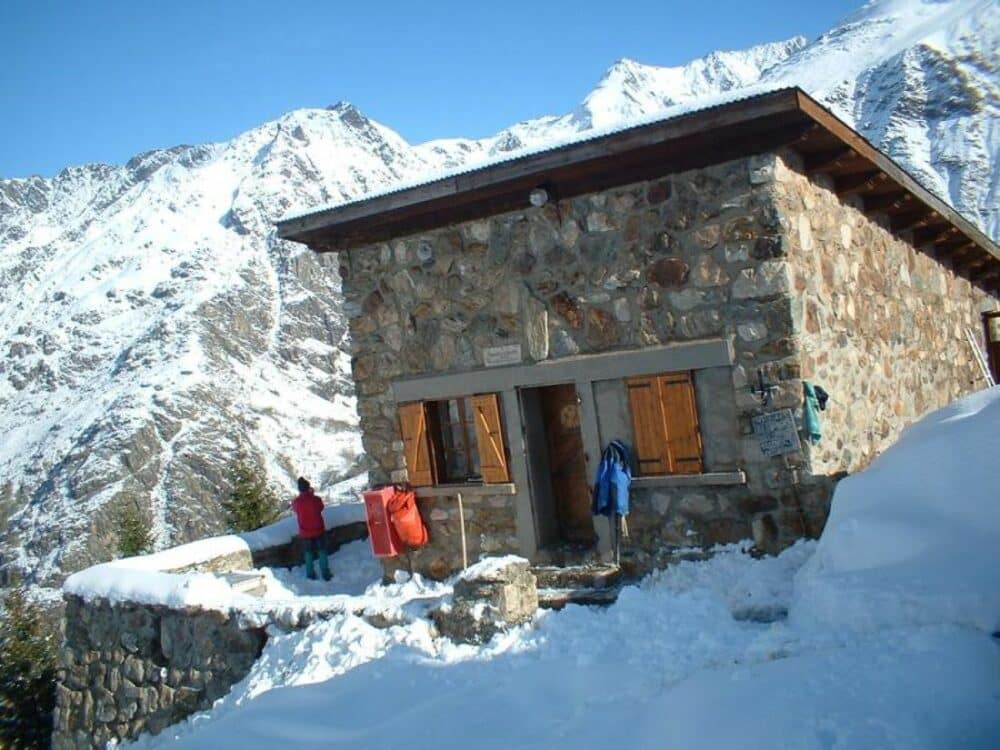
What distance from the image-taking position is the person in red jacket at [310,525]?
10.4m

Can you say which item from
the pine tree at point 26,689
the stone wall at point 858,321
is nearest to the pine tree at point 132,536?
the pine tree at point 26,689

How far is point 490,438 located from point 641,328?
2.03 metres

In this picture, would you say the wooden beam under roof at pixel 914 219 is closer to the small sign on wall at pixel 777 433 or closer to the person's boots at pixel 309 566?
the small sign on wall at pixel 777 433

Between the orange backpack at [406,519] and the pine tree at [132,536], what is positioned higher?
the orange backpack at [406,519]

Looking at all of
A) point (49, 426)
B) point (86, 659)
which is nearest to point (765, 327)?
point (86, 659)

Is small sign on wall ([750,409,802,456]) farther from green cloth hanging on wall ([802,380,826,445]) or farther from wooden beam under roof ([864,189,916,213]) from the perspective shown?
wooden beam under roof ([864,189,916,213])

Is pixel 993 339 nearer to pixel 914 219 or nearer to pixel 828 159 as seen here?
pixel 914 219

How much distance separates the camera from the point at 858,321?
8.73 metres

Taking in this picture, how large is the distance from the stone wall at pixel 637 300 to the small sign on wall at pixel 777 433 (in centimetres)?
8

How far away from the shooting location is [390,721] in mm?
5414

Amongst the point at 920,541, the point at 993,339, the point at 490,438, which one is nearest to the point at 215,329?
the point at 993,339

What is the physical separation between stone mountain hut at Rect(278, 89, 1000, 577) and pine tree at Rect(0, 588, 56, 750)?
7.44m

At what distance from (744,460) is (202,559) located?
6743 millimetres

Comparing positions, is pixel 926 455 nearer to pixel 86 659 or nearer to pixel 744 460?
pixel 744 460
